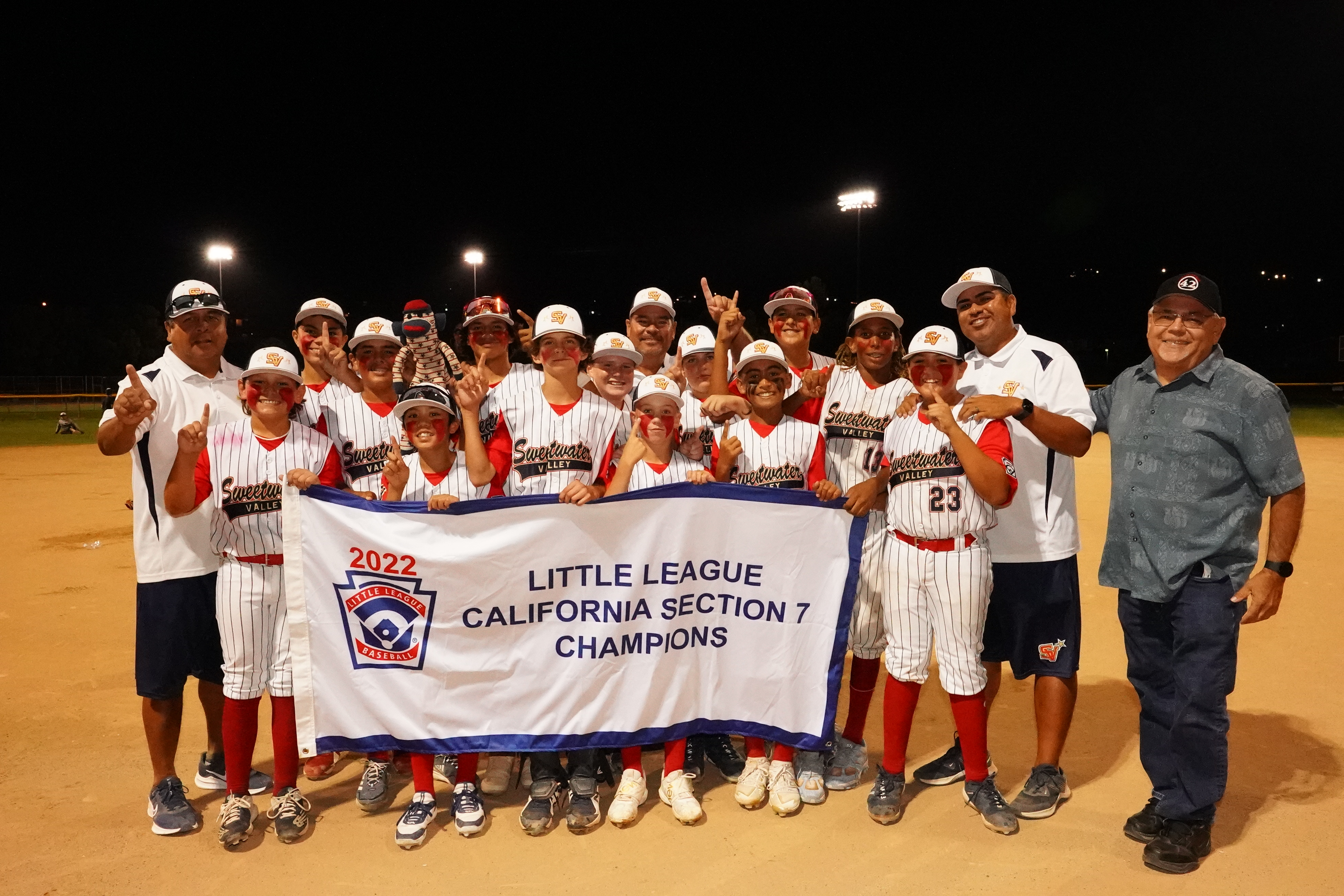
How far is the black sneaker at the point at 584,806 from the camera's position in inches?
166

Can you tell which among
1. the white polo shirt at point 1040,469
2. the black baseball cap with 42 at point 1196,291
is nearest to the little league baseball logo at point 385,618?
the white polo shirt at point 1040,469

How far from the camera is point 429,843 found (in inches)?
162

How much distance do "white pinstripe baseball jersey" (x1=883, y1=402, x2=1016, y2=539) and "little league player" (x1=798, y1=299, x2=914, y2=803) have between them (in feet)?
1.11

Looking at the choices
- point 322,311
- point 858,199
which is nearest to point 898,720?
point 322,311

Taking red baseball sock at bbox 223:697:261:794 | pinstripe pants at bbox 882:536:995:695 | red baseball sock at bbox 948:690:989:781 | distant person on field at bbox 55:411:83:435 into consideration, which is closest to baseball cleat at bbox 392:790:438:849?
red baseball sock at bbox 223:697:261:794

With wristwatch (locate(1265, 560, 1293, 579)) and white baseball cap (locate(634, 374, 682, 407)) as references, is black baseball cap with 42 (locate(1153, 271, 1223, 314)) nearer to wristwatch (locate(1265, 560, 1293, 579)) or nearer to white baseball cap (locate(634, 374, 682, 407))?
wristwatch (locate(1265, 560, 1293, 579))

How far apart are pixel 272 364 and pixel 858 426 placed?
3.08m

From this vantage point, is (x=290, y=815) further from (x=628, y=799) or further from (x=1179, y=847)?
(x=1179, y=847)

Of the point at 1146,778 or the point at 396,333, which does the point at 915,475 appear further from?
the point at 396,333

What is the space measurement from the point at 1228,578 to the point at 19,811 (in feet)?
19.4

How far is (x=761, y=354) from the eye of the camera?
4566 millimetres

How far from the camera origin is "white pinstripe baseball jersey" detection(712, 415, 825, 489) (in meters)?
4.67

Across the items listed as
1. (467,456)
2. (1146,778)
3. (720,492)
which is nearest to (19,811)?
(467,456)

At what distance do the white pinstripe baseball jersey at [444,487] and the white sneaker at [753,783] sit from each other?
1980mm
